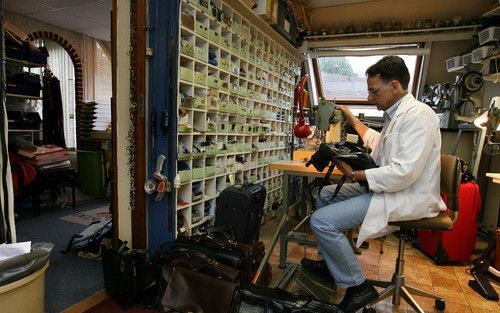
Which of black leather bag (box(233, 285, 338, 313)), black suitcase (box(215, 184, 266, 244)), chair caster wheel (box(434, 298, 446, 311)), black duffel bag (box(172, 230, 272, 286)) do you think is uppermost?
black suitcase (box(215, 184, 266, 244))

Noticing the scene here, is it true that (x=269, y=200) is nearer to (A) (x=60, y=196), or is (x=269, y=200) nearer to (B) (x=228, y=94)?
(B) (x=228, y=94)

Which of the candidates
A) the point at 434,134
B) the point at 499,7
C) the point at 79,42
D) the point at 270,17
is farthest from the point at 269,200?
the point at 79,42

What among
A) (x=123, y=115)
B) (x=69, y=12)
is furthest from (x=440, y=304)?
(x=69, y=12)

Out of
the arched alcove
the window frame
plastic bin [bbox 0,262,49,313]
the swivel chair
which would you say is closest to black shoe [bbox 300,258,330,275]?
the swivel chair

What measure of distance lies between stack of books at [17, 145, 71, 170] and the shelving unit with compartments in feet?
7.53

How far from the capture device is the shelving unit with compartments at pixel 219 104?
2275mm

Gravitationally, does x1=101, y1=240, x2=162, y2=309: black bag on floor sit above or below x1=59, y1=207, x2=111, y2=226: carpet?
above

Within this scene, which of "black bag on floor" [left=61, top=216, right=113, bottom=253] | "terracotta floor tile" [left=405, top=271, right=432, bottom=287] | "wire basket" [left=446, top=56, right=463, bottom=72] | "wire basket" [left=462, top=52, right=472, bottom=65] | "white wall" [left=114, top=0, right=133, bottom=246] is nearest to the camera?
"white wall" [left=114, top=0, right=133, bottom=246]

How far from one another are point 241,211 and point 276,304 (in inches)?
31.3

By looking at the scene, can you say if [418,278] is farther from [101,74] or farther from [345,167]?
[101,74]

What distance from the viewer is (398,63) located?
5.37 feet

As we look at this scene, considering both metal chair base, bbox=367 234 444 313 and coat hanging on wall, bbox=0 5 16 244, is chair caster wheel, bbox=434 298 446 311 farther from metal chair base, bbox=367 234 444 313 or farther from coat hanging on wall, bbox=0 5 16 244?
coat hanging on wall, bbox=0 5 16 244

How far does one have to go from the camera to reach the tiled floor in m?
2.01

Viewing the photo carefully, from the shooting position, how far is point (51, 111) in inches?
183
